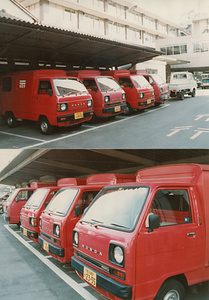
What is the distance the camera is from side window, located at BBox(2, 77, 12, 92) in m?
8.91

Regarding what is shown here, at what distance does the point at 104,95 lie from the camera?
887 centimetres

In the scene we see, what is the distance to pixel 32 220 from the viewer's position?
6660mm

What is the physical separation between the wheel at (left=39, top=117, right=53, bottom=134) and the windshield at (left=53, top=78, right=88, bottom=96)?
2.73 ft

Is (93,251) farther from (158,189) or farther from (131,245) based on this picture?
(158,189)

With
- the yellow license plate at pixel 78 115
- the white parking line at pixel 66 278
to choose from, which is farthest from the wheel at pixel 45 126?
the white parking line at pixel 66 278

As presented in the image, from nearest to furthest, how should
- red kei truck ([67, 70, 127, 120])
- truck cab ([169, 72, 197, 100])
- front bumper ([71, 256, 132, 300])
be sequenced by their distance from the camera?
front bumper ([71, 256, 132, 300]), red kei truck ([67, 70, 127, 120]), truck cab ([169, 72, 197, 100])

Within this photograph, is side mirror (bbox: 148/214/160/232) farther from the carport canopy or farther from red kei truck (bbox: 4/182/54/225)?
red kei truck (bbox: 4/182/54/225)

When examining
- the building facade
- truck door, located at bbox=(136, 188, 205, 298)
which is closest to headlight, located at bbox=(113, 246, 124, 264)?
truck door, located at bbox=(136, 188, 205, 298)

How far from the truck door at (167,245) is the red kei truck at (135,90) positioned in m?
6.76

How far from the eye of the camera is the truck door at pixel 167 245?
2.86 m

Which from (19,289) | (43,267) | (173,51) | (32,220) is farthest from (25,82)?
(173,51)

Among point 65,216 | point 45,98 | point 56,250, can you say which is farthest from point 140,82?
point 56,250

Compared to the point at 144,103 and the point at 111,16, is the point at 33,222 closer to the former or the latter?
the point at 144,103

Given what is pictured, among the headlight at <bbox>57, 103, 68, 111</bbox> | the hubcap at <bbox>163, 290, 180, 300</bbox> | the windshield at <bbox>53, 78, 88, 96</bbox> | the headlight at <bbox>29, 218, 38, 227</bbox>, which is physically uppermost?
the windshield at <bbox>53, 78, 88, 96</bbox>
